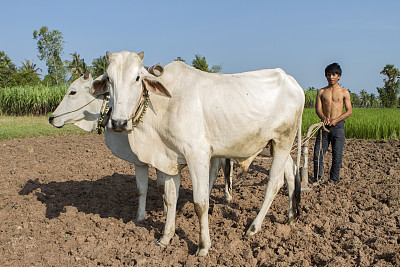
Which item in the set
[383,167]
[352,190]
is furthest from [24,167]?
[383,167]

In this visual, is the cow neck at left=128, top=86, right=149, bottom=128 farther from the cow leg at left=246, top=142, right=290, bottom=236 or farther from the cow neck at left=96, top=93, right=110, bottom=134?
the cow leg at left=246, top=142, right=290, bottom=236

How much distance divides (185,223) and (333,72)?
3.26m

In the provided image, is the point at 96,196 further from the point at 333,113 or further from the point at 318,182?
the point at 333,113

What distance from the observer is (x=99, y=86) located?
146 inches

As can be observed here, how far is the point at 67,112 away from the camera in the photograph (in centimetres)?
468

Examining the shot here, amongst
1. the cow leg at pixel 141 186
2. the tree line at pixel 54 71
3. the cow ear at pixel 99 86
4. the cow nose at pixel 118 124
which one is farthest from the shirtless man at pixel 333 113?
the tree line at pixel 54 71

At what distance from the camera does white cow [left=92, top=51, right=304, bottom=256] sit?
326cm

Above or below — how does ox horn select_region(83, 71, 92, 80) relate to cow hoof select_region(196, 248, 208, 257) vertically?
above

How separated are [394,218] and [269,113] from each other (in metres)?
1.93

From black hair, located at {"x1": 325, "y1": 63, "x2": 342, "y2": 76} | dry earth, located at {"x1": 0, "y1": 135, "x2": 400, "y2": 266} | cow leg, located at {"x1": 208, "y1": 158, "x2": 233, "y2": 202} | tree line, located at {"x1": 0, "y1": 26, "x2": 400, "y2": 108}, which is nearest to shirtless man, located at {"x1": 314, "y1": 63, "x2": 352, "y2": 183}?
black hair, located at {"x1": 325, "y1": 63, "x2": 342, "y2": 76}

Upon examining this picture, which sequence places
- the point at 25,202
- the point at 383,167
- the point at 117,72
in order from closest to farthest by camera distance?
the point at 117,72, the point at 25,202, the point at 383,167

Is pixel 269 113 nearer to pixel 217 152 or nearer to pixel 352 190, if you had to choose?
pixel 217 152

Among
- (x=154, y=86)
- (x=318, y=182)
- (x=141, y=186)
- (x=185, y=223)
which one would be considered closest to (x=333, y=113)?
(x=318, y=182)

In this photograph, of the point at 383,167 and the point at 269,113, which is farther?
the point at 383,167
